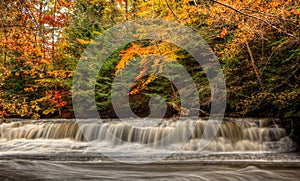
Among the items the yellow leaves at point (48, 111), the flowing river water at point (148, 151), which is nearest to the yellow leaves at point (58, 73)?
the flowing river water at point (148, 151)

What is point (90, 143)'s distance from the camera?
9352 millimetres

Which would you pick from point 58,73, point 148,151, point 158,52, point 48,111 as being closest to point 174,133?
point 148,151

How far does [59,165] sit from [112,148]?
300 centimetres

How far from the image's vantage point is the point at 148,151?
7938 mm

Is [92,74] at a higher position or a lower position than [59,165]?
higher

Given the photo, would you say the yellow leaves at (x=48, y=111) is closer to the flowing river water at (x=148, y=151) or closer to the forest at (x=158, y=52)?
the forest at (x=158, y=52)

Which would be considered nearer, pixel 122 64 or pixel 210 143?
pixel 210 143

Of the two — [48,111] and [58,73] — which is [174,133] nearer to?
[58,73]

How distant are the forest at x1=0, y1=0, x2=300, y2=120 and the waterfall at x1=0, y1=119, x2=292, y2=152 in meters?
0.64

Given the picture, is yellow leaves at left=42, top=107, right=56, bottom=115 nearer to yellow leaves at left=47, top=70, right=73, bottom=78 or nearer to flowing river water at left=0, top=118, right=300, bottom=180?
flowing river water at left=0, top=118, right=300, bottom=180

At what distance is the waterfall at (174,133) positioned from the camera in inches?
317

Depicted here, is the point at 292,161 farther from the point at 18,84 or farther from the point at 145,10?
the point at 18,84

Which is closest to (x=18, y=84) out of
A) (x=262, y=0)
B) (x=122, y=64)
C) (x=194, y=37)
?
(x=122, y=64)

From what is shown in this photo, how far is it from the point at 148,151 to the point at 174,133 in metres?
1.50
